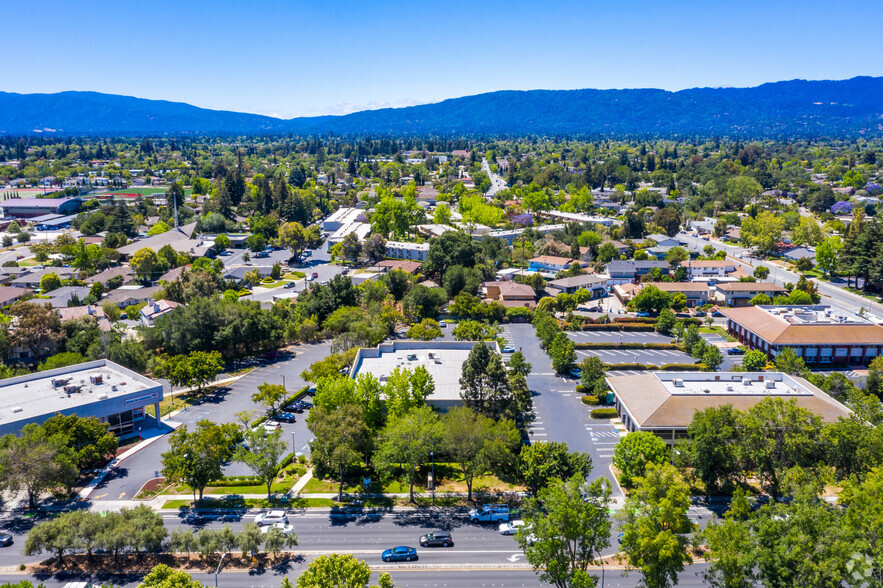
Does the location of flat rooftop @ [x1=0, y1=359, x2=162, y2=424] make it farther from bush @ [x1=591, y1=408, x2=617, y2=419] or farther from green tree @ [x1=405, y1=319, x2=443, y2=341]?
bush @ [x1=591, y1=408, x2=617, y2=419]

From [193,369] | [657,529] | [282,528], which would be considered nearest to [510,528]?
[657,529]

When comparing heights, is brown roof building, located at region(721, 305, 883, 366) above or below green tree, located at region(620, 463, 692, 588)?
below

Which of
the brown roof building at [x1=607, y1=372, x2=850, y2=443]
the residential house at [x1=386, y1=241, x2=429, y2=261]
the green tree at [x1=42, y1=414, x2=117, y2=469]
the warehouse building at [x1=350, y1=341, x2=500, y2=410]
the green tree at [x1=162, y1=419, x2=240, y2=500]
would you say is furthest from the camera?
the residential house at [x1=386, y1=241, x2=429, y2=261]

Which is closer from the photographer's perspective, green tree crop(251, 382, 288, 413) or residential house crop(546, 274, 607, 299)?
green tree crop(251, 382, 288, 413)

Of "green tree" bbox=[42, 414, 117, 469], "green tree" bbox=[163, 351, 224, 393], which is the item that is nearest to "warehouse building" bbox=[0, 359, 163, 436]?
"green tree" bbox=[42, 414, 117, 469]

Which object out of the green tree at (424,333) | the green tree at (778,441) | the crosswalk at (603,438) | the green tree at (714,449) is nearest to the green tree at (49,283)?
the green tree at (424,333)

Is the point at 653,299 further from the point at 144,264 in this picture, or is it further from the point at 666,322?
the point at 144,264

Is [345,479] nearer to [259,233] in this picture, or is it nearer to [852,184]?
[259,233]

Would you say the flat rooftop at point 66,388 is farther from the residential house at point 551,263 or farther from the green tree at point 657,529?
the residential house at point 551,263
